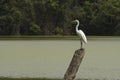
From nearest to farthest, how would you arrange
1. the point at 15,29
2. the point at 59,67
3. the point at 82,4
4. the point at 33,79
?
the point at 33,79
the point at 59,67
the point at 15,29
the point at 82,4

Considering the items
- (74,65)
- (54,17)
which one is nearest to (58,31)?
(54,17)

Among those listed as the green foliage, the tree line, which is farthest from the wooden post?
the green foliage

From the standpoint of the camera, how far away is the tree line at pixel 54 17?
211 feet

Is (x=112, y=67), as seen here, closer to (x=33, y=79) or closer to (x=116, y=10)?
(x=33, y=79)

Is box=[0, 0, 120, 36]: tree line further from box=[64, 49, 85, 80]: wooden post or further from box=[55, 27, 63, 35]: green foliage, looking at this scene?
box=[64, 49, 85, 80]: wooden post

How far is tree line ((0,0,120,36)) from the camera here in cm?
6444

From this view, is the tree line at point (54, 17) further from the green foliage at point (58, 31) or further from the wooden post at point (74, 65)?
the wooden post at point (74, 65)

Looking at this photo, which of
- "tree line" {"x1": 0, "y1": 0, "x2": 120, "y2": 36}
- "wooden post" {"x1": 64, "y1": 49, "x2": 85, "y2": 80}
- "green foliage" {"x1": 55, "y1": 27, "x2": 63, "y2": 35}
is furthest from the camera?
"green foliage" {"x1": 55, "y1": 27, "x2": 63, "y2": 35}

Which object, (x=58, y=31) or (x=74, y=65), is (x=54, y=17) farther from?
(x=74, y=65)

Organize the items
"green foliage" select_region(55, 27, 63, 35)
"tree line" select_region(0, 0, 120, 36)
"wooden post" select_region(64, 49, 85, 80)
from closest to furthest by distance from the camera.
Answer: "wooden post" select_region(64, 49, 85, 80)
"tree line" select_region(0, 0, 120, 36)
"green foliage" select_region(55, 27, 63, 35)

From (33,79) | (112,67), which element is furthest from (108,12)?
(33,79)

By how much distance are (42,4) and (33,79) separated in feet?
161

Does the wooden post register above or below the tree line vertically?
above

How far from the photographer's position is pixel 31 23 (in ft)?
211
